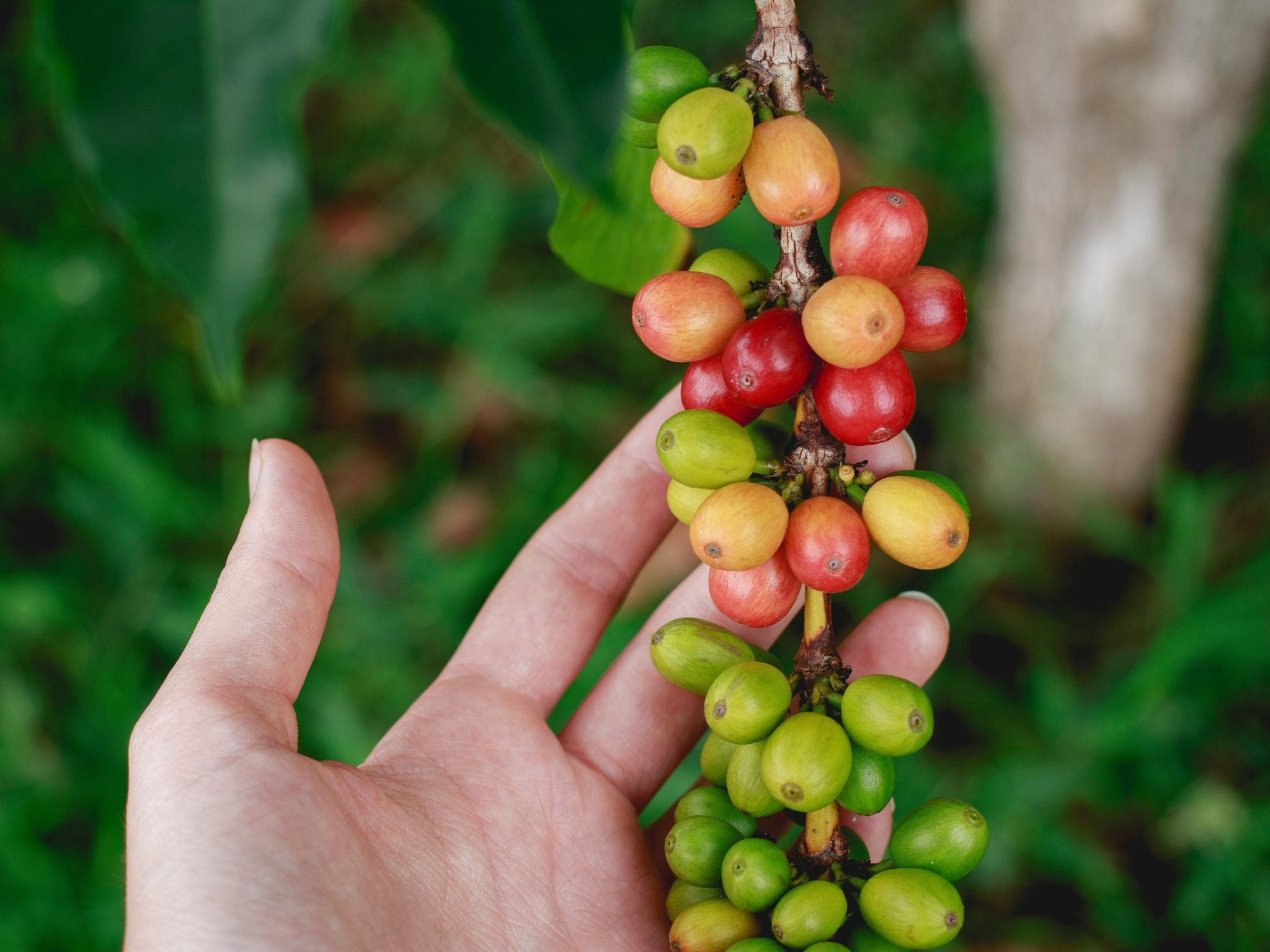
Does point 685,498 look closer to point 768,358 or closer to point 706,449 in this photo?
point 706,449

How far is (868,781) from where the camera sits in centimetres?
148

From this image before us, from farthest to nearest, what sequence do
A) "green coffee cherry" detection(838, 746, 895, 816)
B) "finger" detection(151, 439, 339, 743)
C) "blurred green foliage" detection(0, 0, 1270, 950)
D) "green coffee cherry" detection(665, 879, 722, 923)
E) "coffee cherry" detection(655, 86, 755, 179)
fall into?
"blurred green foliage" detection(0, 0, 1270, 950) → "finger" detection(151, 439, 339, 743) → "green coffee cherry" detection(665, 879, 722, 923) → "green coffee cherry" detection(838, 746, 895, 816) → "coffee cherry" detection(655, 86, 755, 179)

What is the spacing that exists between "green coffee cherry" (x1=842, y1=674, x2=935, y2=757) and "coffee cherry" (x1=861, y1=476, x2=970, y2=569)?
0.63 ft

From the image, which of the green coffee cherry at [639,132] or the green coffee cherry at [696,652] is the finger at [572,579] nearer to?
the green coffee cherry at [696,652]

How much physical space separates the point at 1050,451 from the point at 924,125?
1.82 meters

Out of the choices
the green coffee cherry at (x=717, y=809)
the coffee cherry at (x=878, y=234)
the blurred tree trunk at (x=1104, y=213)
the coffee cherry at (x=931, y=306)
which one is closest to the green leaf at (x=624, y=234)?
the coffee cherry at (x=878, y=234)

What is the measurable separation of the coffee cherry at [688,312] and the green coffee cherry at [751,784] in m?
0.65

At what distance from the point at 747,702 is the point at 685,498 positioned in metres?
0.35

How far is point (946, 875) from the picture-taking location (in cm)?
152

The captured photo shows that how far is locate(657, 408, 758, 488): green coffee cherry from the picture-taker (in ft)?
4.62

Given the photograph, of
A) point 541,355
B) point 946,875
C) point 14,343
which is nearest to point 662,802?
point 946,875

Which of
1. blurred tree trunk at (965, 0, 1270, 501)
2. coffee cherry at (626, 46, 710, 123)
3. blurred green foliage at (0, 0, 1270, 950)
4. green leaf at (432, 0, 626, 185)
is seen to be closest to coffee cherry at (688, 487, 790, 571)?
coffee cherry at (626, 46, 710, 123)

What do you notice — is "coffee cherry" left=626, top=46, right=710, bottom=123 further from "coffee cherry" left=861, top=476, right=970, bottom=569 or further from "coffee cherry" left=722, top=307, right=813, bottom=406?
"coffee cherry" left=861, top=476, right=970, bottom=569

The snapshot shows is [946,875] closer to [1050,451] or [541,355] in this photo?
[1050,451]
